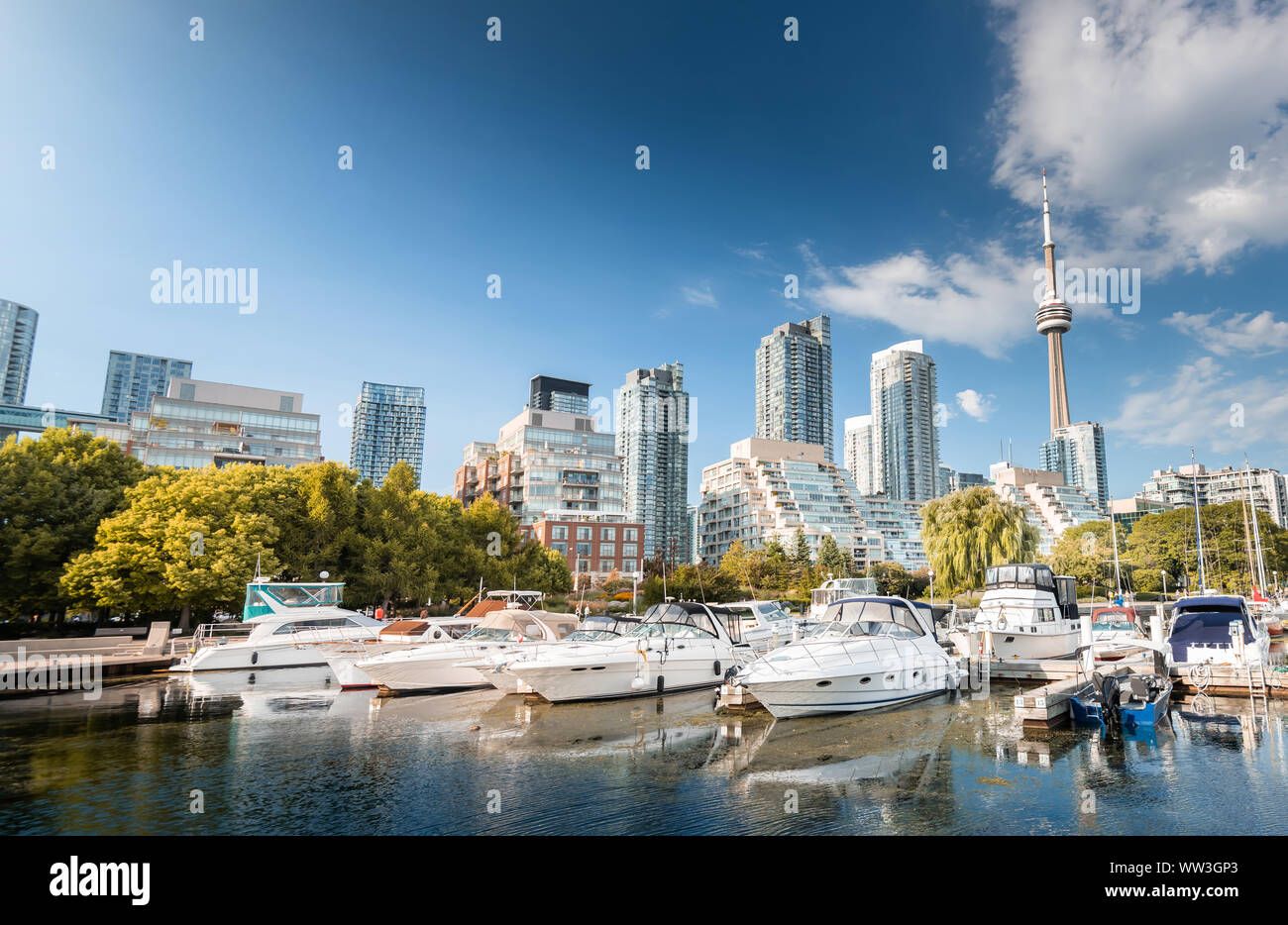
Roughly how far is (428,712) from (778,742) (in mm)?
9907

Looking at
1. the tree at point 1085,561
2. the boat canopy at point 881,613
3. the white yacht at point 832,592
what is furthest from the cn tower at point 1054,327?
the boat canopy at point 881,613

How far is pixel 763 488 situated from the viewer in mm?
132875

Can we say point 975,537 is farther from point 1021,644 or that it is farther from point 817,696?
point 817,696

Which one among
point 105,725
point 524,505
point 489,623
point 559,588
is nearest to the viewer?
point 105,725

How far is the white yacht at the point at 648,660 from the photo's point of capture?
20.3m

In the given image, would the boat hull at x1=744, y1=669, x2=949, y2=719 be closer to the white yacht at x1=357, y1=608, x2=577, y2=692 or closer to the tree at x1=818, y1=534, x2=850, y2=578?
the white yacht at x1=357, y1=608, x2=577, y2=692

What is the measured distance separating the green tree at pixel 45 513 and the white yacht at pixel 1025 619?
40.9 meters

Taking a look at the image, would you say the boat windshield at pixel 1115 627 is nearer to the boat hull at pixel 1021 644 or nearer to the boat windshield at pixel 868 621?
the boat hull at pixel 1021 644

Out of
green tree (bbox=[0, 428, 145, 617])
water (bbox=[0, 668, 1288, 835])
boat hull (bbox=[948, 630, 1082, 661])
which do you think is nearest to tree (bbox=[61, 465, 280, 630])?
green tree (bbox=[0, 428, 145, 617])

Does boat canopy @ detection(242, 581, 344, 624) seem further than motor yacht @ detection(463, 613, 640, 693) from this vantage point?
Yes

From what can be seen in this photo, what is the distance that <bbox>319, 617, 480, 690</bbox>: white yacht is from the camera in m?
24.4

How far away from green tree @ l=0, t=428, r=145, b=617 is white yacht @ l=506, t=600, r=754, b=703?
26.3 metres
